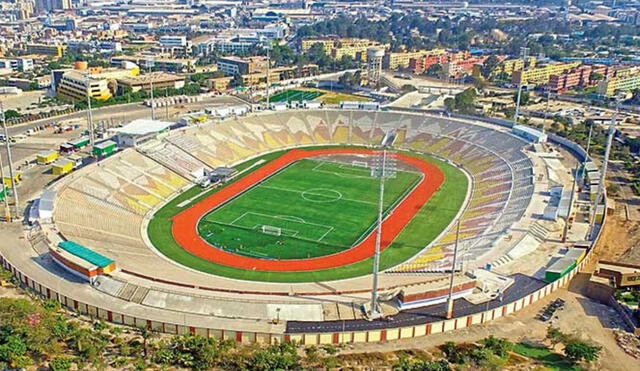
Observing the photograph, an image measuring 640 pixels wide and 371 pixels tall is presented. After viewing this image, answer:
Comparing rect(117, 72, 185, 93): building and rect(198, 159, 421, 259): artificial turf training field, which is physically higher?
rect(117, 72, 185, 93): building

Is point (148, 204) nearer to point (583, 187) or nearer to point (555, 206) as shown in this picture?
point (555, 206)

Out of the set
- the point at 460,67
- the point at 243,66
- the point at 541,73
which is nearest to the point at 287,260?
the point at 243,66

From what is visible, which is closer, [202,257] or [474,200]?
[202,257]

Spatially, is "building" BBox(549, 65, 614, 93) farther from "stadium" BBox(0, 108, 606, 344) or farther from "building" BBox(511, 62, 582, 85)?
"stadium" BBox(0, 108, 606, 344)

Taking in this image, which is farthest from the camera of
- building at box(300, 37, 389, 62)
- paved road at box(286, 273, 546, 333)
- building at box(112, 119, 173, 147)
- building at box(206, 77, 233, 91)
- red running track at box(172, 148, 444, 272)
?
building at box(300, 37, 389, 62)

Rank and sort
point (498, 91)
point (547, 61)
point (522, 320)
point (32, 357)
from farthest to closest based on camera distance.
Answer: point (547, 61)
point (498, 91)
point (522, 320)
point (32, 357)

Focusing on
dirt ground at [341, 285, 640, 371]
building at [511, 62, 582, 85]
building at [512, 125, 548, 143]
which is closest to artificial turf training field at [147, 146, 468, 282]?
dirt ground at [341, 285, 640, 371]

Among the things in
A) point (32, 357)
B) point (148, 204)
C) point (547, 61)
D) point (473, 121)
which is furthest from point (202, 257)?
point (547, 61)
